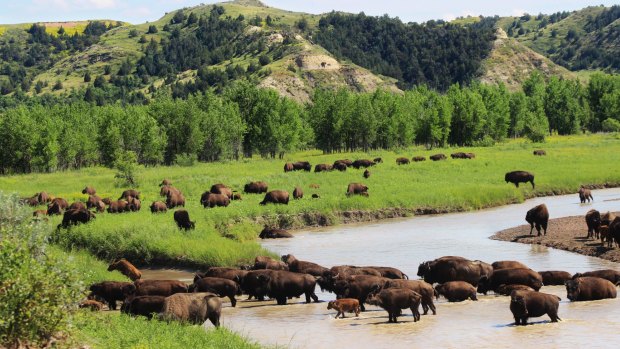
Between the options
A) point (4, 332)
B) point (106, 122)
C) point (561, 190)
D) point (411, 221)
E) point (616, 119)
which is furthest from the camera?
point (616, 119)

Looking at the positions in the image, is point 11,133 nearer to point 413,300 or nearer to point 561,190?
point 561,190

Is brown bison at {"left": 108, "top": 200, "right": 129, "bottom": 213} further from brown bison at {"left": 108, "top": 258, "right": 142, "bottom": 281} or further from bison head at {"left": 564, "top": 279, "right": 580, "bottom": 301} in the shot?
bison head at {"left": 564, "top": 279, "right": 580, "bottom": 301}

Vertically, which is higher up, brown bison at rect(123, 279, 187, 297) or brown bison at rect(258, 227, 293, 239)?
brown bison at rect(123, 279, 187, 297)

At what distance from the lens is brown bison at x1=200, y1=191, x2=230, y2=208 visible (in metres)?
42.2

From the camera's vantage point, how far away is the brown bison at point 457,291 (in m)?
21.6

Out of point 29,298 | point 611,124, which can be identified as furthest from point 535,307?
point 611,124

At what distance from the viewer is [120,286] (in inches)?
864

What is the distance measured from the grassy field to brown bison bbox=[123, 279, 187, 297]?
6.35m

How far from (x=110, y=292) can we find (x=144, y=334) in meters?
6.58

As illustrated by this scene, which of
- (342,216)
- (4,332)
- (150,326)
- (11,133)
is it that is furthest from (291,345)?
(11,133)

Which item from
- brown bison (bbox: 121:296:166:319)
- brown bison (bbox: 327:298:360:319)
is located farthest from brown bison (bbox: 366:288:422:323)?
brown bison (bbox: 121:296:166:319)

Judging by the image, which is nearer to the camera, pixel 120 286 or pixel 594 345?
pixel 594 345

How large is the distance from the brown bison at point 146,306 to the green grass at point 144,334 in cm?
149

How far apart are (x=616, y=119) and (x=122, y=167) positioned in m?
92.3
